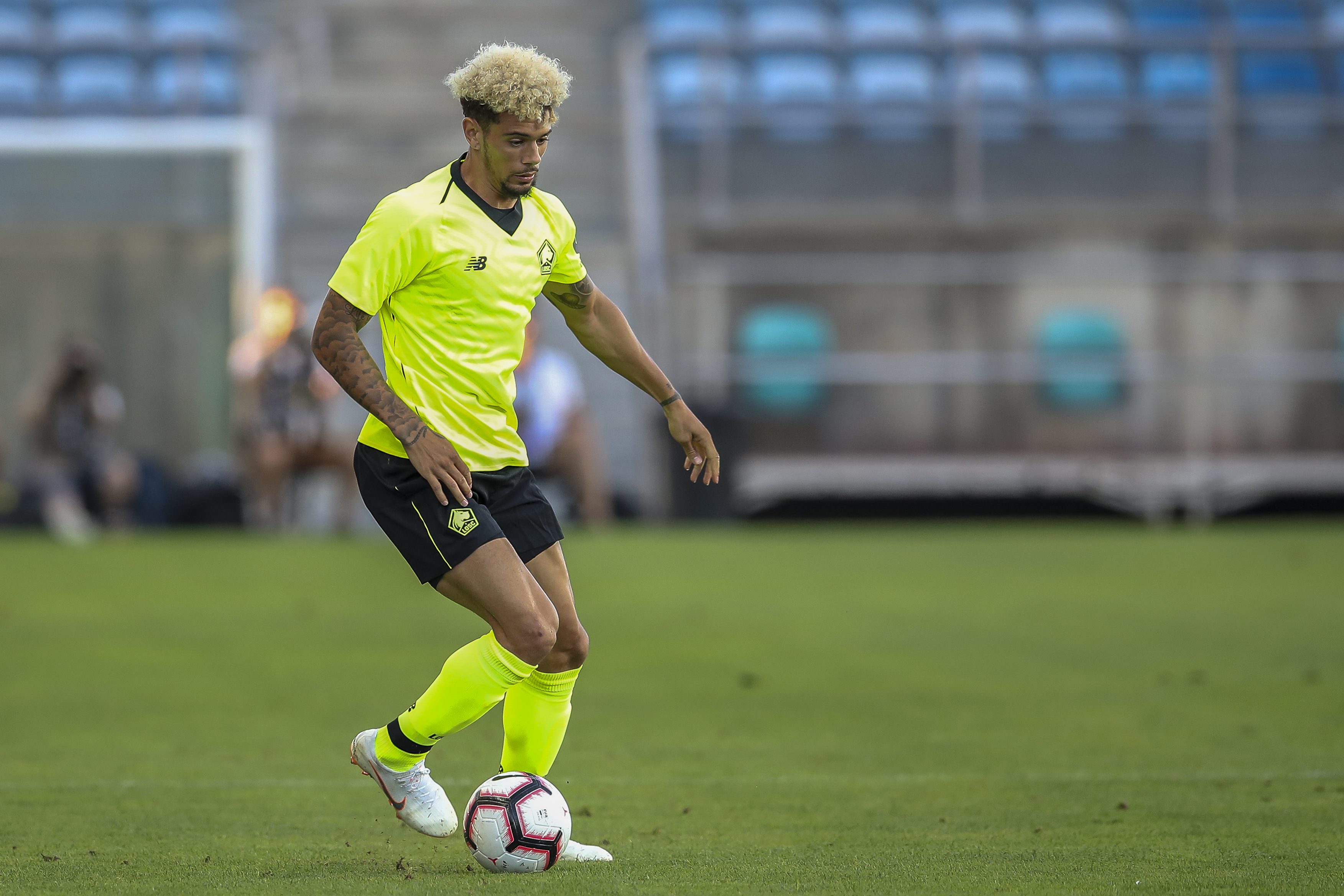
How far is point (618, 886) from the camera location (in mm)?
4281

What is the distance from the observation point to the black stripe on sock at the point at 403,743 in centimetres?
467

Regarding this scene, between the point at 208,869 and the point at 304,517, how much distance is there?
13769mm

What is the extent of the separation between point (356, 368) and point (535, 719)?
1.02 metres

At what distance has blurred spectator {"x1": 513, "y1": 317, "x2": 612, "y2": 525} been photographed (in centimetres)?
1480

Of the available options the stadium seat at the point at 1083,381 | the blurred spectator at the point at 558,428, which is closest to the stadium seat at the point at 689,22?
the stadium seat at the point at 1083,381

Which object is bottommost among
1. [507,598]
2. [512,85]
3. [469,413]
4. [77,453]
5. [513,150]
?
[77,453]

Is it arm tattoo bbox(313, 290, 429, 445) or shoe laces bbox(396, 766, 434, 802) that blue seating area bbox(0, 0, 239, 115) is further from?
shoe laces bbox(396, 766, 434, 802)

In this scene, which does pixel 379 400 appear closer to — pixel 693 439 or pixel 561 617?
pixel 561 617

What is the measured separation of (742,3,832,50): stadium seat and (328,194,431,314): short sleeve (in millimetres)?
16983

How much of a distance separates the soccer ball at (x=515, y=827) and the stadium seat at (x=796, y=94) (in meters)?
14.9

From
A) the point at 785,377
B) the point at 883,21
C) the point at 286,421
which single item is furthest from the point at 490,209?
the point at 883,21

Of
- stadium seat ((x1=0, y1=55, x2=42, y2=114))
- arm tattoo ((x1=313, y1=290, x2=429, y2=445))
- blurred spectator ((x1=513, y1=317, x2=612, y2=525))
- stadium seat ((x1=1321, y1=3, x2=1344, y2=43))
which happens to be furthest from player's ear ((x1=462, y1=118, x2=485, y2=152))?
stadium seat ((x1=1321, y1=3, x2=1344, y2=43))

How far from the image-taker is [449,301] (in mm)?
4609

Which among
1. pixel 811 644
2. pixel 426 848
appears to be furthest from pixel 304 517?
pixel 426 848
